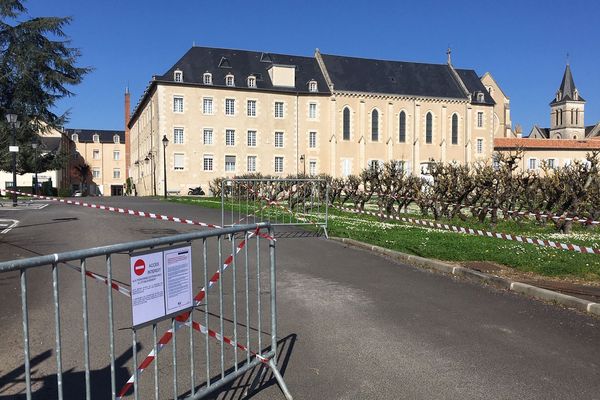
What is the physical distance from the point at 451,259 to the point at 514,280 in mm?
1908

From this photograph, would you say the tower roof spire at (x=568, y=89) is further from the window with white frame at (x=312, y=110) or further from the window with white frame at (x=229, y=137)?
the window with white frame at (x=229, y=137)

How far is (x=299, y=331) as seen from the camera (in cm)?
555

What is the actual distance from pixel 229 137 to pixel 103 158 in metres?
50.9

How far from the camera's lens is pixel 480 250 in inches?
410

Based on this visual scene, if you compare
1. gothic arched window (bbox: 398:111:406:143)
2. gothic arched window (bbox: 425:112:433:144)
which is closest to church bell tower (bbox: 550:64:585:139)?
gothic arched window (bbox: 425:112:433:144)

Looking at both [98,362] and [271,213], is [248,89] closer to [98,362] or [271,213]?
[271,213]

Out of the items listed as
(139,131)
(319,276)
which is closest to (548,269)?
(319,276)

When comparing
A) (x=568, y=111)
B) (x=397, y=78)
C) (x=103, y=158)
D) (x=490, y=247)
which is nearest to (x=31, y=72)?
(x=490, y=247)

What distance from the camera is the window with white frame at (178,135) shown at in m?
53.6

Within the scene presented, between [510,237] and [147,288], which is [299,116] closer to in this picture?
[510,237]

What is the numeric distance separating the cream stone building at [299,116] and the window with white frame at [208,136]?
0.11 meters

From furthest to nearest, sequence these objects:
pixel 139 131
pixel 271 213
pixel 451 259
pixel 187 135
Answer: pixel 139 131 → pixel 187 135 → pixel 271 213 → pixel 451 259

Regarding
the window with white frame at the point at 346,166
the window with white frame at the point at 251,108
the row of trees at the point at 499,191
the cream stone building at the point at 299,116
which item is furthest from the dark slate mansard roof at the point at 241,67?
the row of trees at the point at 499,191

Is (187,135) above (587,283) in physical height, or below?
above
